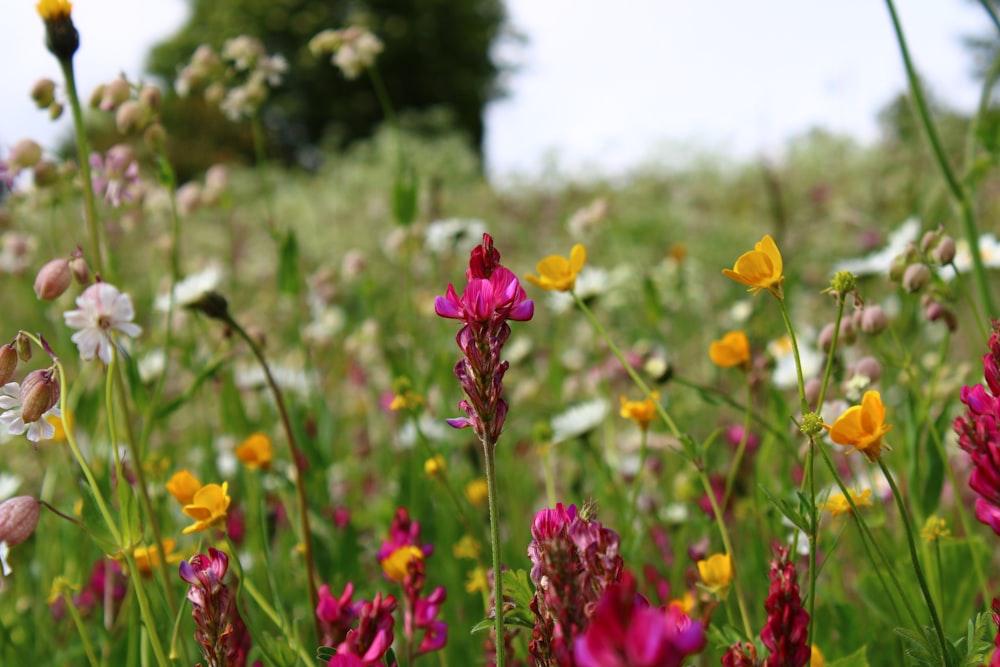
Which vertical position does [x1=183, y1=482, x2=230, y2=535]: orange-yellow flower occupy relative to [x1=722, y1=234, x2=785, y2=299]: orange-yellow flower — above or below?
below

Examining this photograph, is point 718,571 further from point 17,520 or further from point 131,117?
point 131,117

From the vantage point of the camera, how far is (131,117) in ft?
4.09

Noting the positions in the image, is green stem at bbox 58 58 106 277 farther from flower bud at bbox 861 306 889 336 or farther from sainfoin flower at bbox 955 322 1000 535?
flower bud at bbox 861 306 889 336

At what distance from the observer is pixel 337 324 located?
3.05m

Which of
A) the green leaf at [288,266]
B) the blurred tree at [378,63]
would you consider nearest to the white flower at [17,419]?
the green leaf at [288,266]

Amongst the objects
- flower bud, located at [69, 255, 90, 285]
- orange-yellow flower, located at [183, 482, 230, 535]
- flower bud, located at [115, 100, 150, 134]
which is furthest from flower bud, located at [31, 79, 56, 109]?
orange-yellow flower, located at [183, 482, 230, 535]

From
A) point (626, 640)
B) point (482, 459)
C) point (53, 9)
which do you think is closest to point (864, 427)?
point (626, 640)

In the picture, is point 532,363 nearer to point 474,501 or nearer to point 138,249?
point 474,501

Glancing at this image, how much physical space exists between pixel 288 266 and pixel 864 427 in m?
1.25

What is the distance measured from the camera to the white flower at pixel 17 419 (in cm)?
71

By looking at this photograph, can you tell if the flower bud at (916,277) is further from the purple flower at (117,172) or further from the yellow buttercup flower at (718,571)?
the purple flower at (117,172)

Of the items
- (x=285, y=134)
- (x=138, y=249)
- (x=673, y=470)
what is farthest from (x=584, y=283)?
(x=285, y=134)

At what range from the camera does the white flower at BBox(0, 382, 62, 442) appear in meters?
0.71

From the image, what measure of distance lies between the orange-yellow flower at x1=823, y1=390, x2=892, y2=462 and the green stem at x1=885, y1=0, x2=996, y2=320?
69cm
